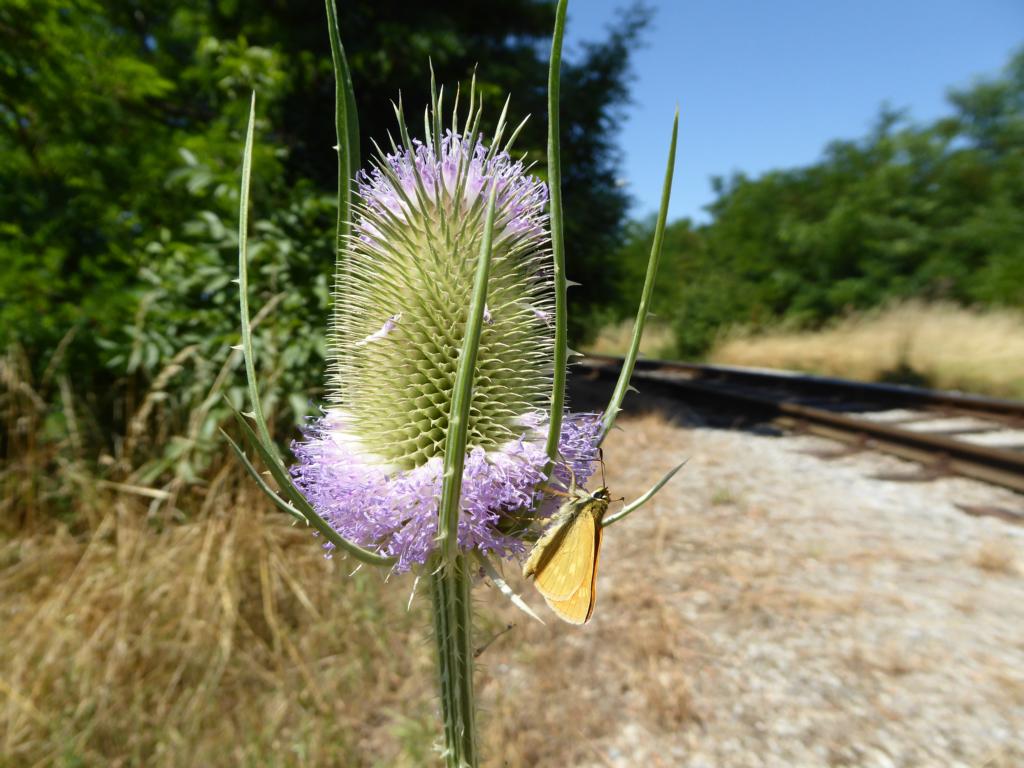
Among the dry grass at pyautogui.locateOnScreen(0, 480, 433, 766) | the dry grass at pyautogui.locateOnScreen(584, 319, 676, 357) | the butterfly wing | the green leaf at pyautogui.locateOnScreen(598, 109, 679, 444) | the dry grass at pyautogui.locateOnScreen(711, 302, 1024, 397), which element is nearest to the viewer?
the green leaf at pyautogui.locateOnScreen(598, 109, 679, 444)

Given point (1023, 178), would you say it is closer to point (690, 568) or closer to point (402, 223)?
point (690, 568)

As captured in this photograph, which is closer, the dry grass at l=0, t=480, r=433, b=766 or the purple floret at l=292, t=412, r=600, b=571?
the purple floret at l=292, t=412, r=600, b=571

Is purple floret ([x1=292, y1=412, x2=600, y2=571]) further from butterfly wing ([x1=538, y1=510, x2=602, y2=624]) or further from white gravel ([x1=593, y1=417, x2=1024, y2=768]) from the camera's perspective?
white gravel ([x1=593, y1=417, x2=1024, y2=768])

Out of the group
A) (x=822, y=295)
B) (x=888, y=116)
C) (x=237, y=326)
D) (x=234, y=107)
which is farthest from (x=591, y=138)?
(x=888, y=116)

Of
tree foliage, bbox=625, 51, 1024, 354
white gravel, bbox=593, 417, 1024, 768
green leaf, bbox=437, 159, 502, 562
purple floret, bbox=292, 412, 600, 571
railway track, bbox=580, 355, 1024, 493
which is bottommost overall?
white gravel, bbox=593, 417, 1024, 768

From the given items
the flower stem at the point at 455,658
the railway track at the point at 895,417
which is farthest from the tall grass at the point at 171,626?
the railway track at the point at 895,417

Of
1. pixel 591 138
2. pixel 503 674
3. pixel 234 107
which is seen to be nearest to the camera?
pixel 503 674

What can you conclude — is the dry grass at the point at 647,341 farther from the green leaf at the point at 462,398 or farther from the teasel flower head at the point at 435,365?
the green leaf at the point at 462,398

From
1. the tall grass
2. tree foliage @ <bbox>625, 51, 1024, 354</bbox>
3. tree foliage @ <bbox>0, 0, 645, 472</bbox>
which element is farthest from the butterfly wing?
tree foliage @ <bbox>625, 51, 1024, 354</bbox>
